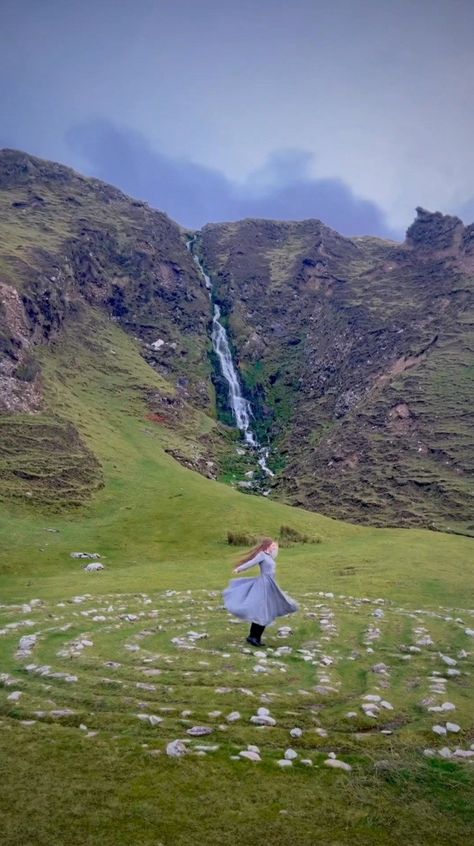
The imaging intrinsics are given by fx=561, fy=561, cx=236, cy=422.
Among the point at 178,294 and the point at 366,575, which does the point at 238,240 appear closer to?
the point at 178,294

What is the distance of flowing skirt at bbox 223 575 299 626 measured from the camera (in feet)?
49.4

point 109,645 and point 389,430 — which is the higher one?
point 389,430

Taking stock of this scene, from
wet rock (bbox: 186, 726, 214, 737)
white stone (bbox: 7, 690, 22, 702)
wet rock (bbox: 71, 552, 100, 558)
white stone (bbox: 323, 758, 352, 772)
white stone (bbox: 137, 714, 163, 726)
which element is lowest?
wet rock (bbox: 71, 552, 100, 558)

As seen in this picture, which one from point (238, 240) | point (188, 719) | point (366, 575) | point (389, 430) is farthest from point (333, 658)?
point (238, 240)

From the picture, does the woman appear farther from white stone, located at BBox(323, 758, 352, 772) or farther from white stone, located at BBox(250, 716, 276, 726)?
white stone, located at BBox(323, 758, 352, 772)

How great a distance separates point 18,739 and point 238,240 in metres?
195

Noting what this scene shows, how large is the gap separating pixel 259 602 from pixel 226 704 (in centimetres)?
464

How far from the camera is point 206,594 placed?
74.3ft

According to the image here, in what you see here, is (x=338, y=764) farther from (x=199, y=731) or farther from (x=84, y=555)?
(x=84, y=555)

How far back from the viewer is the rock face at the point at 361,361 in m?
76.9

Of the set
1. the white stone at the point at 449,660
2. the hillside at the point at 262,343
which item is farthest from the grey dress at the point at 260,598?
the hillside at the point at 262,343

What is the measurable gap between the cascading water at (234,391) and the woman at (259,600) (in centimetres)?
7814

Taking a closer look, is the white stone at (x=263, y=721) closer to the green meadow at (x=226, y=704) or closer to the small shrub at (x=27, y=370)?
the green meadow at (x=226, y=704)

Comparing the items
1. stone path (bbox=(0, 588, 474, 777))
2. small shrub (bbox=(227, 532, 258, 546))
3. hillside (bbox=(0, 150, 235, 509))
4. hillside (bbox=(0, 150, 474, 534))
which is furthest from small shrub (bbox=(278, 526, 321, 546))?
stone path (bbox=(0, 588, 474, 777))
